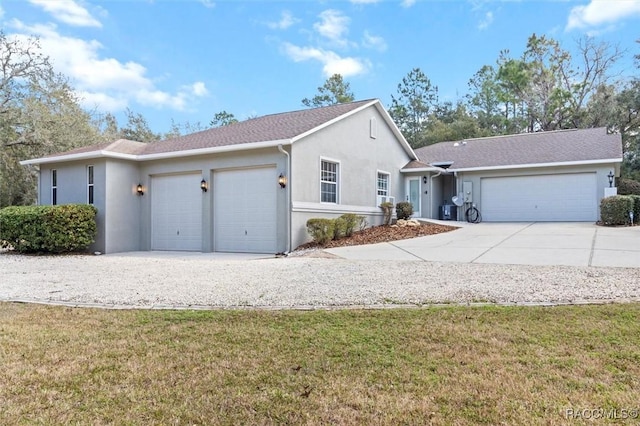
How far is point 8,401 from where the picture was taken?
2693mm

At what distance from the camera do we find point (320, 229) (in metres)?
11.5

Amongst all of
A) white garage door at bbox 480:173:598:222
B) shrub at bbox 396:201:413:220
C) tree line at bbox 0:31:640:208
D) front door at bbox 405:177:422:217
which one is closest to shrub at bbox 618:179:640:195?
A: tree line at bbox 0:31:640:208

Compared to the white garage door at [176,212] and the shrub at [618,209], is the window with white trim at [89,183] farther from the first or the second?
the shrub at [618,209]

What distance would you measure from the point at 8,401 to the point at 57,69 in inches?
929

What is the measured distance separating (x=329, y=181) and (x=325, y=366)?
10.3 metres

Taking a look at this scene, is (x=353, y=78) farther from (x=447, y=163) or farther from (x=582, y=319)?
(x=582, y=319)

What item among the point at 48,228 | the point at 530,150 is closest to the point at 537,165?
the point at 530,150

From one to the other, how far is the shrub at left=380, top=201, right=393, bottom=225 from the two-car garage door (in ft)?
17.4

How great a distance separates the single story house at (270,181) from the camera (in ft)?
38.6

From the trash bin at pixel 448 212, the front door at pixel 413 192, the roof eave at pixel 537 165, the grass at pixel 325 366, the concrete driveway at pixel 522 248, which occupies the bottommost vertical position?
the grass at pixel 325 366

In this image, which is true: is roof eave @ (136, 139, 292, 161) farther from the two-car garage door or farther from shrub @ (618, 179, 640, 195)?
shrub @ (618, 179, 640, 195)

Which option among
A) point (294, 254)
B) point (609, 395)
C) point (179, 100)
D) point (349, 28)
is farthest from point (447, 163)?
point (179, 100)

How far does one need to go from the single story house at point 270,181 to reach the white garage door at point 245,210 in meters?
0.03

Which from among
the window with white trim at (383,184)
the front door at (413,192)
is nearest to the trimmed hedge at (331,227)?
the window with white trim at (383,184)
